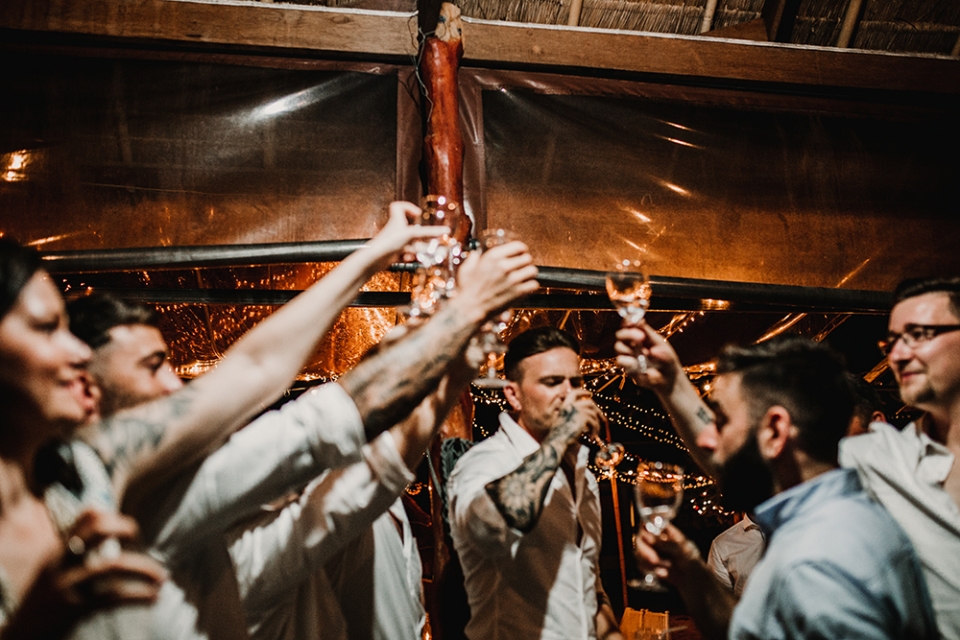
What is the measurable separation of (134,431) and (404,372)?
71cm

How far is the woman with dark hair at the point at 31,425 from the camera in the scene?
1.14 metres

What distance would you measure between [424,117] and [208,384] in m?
Answer: 2.84

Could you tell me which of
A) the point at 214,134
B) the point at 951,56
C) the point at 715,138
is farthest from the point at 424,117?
the point at 951,56

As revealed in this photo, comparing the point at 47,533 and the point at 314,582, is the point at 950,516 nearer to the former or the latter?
the point at 314,582

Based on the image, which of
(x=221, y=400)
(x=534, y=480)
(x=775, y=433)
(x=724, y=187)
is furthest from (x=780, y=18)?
(x=221, y=400)

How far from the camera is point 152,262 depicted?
3.33m

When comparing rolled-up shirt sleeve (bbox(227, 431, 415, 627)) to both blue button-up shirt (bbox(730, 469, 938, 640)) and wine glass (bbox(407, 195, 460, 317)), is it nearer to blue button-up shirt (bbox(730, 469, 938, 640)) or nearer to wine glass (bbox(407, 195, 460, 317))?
wine glass (bbox(407, 195, 460, 317))

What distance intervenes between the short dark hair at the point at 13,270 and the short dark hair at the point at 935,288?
327 cm

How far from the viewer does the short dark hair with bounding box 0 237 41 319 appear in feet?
4.70

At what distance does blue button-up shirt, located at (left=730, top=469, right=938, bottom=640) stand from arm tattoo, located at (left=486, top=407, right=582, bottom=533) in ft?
2.74

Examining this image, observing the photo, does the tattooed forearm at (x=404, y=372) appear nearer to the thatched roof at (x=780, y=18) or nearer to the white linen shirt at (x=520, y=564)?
the white linen shirt at (x=520, y=564)

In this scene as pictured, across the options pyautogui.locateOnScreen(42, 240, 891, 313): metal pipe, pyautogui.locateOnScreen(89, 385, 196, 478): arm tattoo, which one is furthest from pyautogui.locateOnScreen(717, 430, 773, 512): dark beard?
pyautogui.locateOnScreen(89, 385, 196, 478): arm tattoo

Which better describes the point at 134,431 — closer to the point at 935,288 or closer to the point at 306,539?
the point at 306,539

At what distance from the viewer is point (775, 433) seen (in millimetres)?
2135
